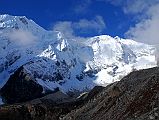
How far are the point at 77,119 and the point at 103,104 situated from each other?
26.9ft

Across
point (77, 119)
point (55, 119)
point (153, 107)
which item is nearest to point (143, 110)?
point (153, 107)

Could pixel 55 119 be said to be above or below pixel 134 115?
above

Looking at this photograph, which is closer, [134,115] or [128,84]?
[134,115]

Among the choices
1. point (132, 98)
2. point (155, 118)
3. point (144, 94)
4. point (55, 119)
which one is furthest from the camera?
point (55, 119)

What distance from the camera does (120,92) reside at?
106438 mm

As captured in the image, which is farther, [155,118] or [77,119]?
[77,119]

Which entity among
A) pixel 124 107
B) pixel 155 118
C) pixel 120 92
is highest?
pixel 120 92

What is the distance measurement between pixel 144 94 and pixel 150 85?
474cm

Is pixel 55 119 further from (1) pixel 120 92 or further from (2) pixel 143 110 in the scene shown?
(2) pixel 143 110

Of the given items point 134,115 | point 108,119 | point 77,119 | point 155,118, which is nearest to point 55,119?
point 77,119

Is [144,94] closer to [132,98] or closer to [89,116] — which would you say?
[132,98]

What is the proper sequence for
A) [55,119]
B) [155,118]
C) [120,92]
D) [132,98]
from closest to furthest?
[155,118], [132,98], [120,92], [55,119]

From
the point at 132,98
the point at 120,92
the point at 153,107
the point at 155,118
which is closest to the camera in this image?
the point at 155,118

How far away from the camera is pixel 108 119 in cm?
8706
